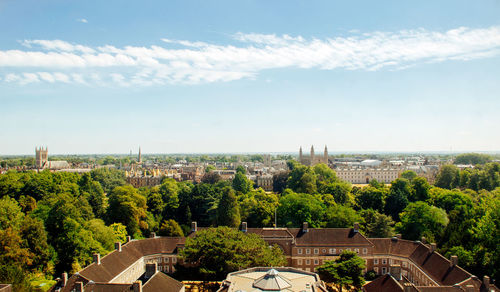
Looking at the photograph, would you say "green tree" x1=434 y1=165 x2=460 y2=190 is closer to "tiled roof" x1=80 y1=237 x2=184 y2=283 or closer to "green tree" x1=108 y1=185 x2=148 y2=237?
"green tree" x1=108 y1=185 x2=148 y2=237

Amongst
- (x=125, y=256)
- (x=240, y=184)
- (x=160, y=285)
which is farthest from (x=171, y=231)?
(x=240, y=184)

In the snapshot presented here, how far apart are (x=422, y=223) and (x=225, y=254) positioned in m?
28.2

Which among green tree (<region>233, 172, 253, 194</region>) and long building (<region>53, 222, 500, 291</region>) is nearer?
long building (<region>53, 222, 500, 291</region>)

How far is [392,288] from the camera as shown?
1112 inches

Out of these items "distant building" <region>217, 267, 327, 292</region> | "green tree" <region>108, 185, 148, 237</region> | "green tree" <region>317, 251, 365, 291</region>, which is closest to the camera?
"distant building" <region>217, 267, 327, 292</region>

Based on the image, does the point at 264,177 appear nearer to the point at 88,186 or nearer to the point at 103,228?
the point at 88,186

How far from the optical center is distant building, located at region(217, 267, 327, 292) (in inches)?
928

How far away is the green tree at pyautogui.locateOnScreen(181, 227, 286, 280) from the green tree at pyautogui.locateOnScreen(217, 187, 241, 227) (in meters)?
17.5

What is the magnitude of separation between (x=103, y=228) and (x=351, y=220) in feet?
103

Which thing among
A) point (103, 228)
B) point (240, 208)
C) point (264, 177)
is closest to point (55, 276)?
point (103, 228)

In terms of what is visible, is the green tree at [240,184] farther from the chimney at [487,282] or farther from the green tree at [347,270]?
the chimney at [487,282]

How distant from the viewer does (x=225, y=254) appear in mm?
32125

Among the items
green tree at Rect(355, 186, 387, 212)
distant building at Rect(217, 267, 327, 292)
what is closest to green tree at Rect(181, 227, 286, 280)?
distant building at Rect(217, 267, 327, 292)

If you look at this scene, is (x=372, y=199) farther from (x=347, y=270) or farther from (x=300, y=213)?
(x=347, y=270)
